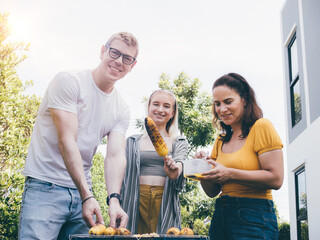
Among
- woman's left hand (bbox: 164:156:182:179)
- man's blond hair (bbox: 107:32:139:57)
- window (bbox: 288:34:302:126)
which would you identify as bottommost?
woman's left hand (bbox: 164:156:182:179)

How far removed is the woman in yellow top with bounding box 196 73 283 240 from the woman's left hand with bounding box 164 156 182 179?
1.74 ft

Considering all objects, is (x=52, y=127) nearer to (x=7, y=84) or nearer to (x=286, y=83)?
(x=7, y=84)

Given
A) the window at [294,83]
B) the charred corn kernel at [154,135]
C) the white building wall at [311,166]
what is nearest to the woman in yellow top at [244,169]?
the charred corn kernel at [154,135]

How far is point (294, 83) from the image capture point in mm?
11828

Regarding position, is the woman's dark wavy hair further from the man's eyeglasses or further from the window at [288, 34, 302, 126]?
the window at [288, 34, 302, 126]

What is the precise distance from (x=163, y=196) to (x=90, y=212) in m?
1.52

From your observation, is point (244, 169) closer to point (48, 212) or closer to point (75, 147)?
point (75, 147)

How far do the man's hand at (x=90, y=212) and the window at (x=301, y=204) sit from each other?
9.33 m

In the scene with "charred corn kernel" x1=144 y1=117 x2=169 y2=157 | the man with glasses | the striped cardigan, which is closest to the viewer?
the man with glasses

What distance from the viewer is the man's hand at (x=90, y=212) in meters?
2.27

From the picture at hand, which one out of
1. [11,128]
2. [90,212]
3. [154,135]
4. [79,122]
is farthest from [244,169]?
[11,128]

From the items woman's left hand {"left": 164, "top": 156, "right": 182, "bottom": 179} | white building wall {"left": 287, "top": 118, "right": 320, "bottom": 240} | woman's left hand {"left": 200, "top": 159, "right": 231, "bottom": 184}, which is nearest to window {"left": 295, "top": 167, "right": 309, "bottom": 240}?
white building wall {"left": 287, "top": 118, "right": 320, "bottom": 240}

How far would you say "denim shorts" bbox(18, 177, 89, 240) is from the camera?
2.29 meters

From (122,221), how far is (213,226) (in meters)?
0.72
